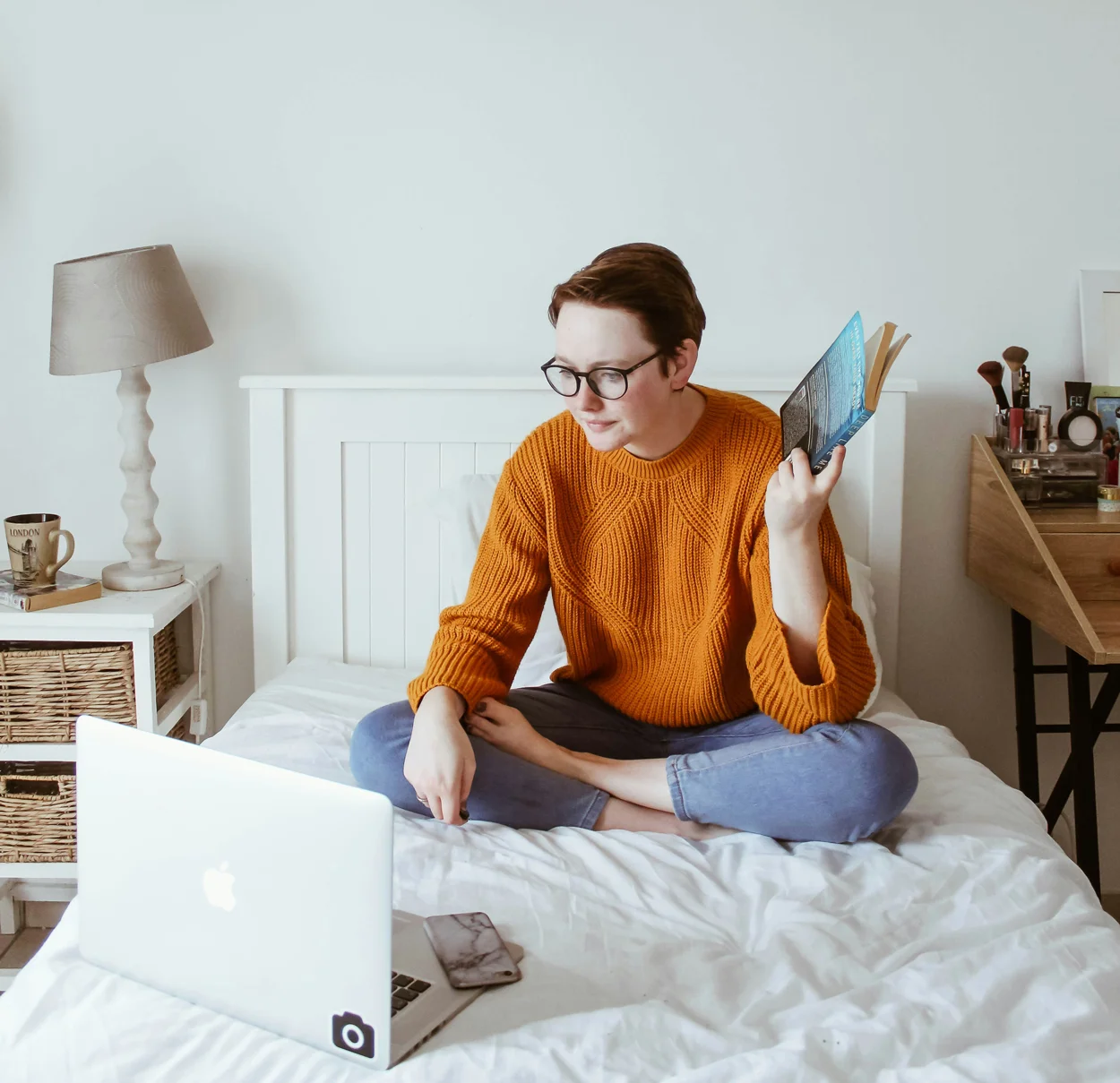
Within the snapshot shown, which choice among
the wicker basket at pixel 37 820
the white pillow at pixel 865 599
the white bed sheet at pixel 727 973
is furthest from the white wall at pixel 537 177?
the white bed sheet at pixel 727 973

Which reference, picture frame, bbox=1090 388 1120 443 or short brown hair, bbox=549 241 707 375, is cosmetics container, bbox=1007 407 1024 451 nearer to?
picture frame, bbox=1090 388 1120 443

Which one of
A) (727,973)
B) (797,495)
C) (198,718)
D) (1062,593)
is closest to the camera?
(727,973)

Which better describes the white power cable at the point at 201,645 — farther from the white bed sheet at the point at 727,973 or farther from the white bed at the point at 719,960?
the white bed sheet at the point at 727,973

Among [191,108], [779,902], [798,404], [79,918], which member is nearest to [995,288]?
[798,404]

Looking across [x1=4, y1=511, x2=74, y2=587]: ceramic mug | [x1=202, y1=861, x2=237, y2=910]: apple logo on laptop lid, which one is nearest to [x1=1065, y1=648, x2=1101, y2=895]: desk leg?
[x1=202, y1=861, x2=237, y2=910]: apple logo on laptop lid

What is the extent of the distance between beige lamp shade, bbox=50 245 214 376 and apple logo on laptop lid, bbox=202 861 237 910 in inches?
44.5

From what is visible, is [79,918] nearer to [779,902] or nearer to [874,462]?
[779,902]

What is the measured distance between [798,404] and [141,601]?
1131 mm

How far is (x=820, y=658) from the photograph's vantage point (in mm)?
1279

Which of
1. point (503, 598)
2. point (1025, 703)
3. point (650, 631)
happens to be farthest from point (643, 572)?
point (1025, 703)

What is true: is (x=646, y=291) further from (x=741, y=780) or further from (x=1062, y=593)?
(x=1062, y=593)

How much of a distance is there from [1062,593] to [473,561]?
0.89m

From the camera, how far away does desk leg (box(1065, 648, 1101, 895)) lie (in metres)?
1.76

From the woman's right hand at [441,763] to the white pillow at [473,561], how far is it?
1.58 feet
